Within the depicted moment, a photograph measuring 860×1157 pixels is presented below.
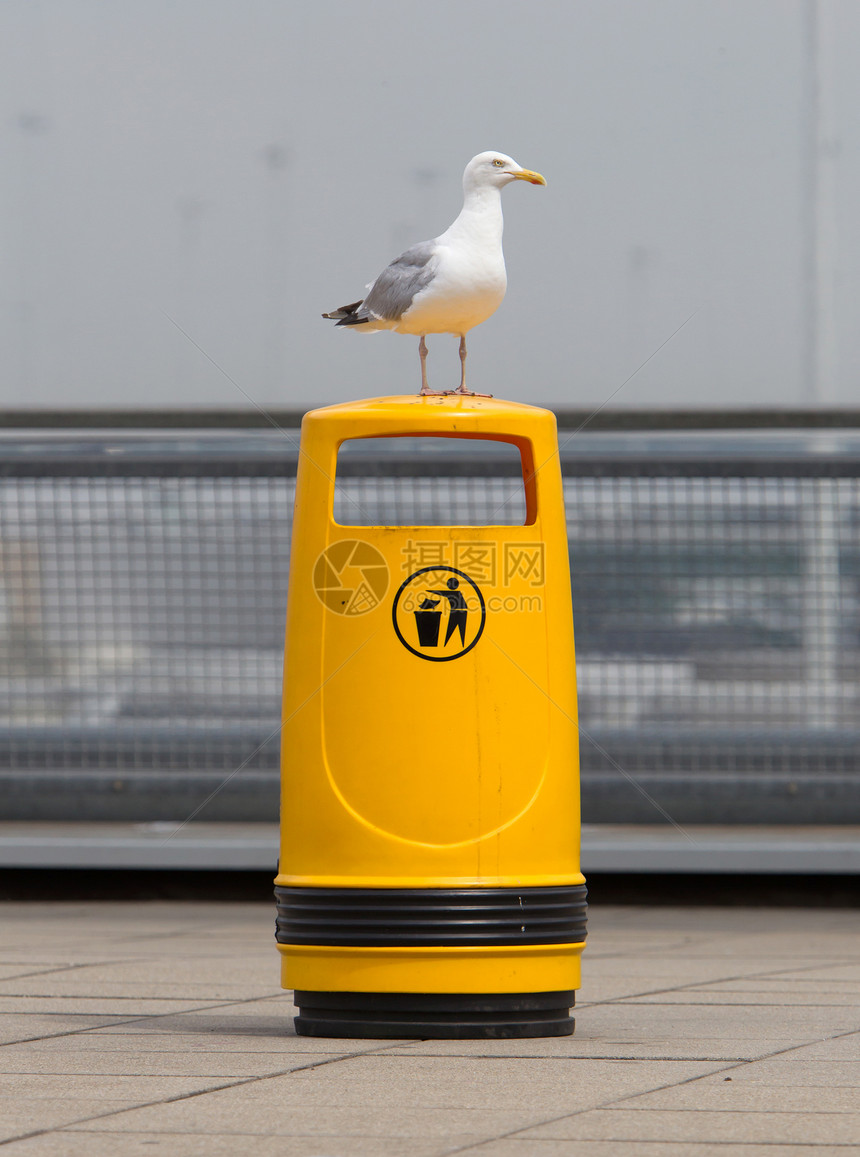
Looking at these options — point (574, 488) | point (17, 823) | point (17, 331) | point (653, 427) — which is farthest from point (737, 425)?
point (17, 823)

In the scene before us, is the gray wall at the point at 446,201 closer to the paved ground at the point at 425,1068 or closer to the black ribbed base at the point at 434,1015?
the paved ground at the point at 425,1068

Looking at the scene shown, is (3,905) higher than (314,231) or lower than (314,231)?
lower

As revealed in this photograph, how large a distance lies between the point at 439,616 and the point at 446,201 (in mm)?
2687

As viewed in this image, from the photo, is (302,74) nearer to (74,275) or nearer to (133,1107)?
(74,275)

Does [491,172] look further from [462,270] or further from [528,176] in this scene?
[462,270]

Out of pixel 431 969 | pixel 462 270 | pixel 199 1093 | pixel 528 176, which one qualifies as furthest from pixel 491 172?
pixel 199 1093

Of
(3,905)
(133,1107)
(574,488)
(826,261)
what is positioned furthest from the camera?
(3,905)

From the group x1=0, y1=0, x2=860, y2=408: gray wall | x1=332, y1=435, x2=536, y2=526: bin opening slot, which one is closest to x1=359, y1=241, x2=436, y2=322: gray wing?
x1=0, y1=0, x2=860, y2=408: gray wall

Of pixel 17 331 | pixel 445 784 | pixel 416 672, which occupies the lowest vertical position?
pixel 445 784

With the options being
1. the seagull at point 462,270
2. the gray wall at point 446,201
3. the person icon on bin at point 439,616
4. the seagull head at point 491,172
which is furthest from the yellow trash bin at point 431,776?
the gray wall at point 446,201

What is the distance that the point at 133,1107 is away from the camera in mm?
3023

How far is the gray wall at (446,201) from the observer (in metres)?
5.95

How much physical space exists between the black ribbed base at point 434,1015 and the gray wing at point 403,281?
1540 millimetres

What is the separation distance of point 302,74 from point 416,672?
3180 mm
